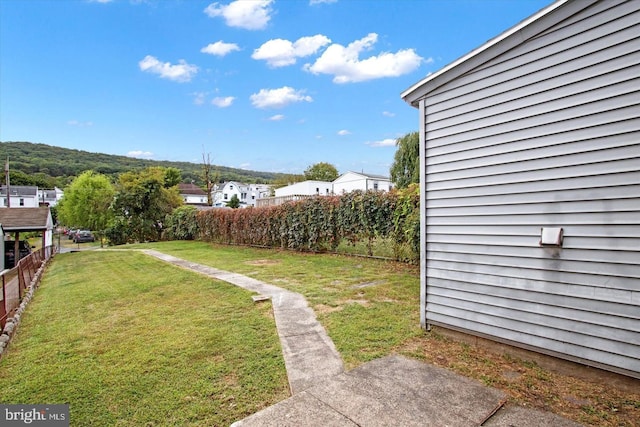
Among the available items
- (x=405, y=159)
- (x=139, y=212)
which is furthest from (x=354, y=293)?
(x=139, y=212)

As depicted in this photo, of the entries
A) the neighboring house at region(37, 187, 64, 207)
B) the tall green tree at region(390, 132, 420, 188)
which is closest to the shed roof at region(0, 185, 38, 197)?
the neighboring house at region(37, 187, 64, 207)

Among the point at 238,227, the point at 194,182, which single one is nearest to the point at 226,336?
the point at 238,227

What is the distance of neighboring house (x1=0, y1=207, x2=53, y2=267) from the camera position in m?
16.8

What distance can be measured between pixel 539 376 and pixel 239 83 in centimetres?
2861

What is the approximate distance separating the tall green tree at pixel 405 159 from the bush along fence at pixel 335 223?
9.91 m

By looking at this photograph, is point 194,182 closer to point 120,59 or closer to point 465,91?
point 120,59

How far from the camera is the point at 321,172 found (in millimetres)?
63594

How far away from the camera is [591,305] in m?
2.49

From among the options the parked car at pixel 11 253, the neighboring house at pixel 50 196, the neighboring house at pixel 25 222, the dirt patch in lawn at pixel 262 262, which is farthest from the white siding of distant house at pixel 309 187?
the neighboring house at pixel 50 196

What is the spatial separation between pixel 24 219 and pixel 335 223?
64.0 feet

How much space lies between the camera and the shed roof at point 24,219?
16.9 meters

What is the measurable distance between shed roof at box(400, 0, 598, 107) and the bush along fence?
3602 mm

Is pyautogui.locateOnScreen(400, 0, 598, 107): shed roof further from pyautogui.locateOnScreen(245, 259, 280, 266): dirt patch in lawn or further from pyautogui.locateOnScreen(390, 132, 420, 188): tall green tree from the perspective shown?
pyautogui.locateOnScreen(390, 132, 420, 188): tall green tree

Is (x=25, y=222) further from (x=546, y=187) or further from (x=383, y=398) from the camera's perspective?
(x=546, y=187)
